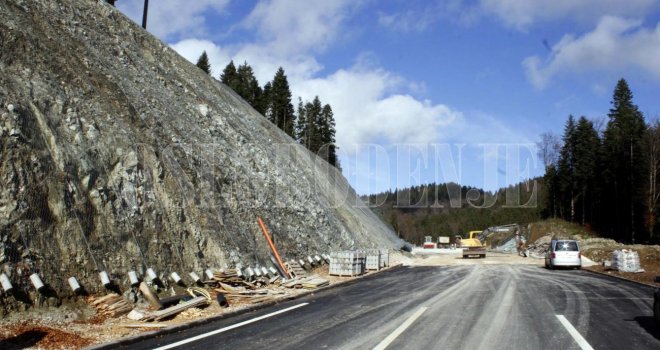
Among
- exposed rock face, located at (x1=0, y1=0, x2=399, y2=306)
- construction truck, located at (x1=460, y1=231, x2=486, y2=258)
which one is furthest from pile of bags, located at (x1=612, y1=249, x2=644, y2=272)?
construction truck, located at (x1=460, y1=231, x2=486, y2=258)

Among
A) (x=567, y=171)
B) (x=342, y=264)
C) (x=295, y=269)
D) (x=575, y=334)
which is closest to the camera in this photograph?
(x=575, y=334)

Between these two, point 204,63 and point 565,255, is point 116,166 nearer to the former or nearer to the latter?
point 565,255

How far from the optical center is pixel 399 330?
28.0 feet

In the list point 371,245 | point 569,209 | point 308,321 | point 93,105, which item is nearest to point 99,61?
point 93,105

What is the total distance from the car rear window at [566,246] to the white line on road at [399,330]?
19896mm

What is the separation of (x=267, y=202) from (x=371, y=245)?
14.5 m

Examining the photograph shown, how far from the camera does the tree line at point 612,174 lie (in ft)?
165

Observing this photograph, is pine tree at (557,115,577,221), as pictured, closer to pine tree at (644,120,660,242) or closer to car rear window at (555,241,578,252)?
pine tree at (644,120,660,242)

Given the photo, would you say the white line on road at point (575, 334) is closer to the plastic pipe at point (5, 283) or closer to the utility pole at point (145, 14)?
the plastic pipe at point (5, 283)

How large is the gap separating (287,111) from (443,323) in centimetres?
7182

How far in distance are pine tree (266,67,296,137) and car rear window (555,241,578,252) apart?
5479 centimetres

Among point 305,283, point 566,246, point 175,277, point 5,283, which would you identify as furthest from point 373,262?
point 5,283

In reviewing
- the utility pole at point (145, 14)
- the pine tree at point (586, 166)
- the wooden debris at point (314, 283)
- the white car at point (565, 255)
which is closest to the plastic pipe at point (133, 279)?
the wooden debris at point (314, 283)

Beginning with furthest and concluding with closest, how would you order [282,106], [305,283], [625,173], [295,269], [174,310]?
[282,106], [625,173], [295,269], [305,283], [174,310]
